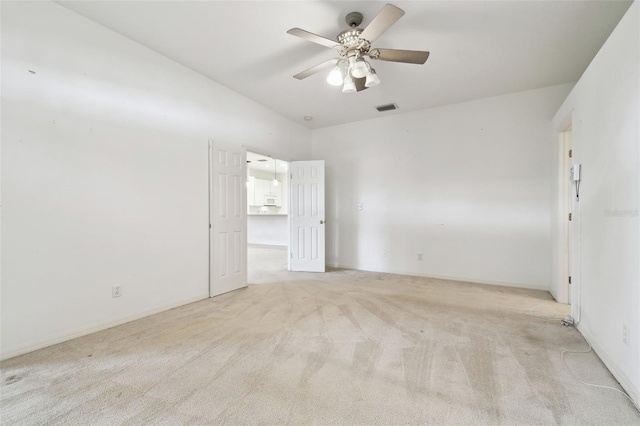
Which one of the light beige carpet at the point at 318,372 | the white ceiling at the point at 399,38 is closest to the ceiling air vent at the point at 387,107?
the white ceiling at the point at 399,38

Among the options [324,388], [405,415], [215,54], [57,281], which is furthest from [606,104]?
[57,281]

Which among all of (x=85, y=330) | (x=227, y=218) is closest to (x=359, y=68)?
(x=227, y=218)

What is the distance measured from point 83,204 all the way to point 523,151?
5395 millimetres

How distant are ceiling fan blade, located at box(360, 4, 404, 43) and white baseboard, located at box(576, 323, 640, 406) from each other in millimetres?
2769

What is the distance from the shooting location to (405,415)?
146cm

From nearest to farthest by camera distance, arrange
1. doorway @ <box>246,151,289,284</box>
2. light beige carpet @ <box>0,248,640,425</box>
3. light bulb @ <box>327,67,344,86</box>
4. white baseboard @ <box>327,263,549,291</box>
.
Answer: light beige carpet @ <box>0,248,640,425</box>
light bulb @ <box>327,67,344,86</box>
white baseboard @ <box>327,263,549,291</box>
doorway @ <box>246,151,289,284</box>

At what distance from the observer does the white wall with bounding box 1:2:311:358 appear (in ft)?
6.86

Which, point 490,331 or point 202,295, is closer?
point 490,331

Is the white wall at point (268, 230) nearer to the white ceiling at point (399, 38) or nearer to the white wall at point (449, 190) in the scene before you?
the white wall at point (449, 190)

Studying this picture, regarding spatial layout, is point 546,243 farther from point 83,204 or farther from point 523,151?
point 83,204

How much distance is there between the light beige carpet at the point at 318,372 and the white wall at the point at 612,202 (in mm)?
239

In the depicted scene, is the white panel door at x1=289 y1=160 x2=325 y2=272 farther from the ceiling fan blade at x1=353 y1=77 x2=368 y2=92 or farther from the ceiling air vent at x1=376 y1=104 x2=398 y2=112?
the ceiling fan blade at x1=353 y1=77 x2=368 y2=92

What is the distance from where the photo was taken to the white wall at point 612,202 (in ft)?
5.49

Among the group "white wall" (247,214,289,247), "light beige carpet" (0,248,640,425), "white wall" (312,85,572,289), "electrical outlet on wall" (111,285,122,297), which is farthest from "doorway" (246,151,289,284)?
"light beige carpet" (0,248,640,425)
